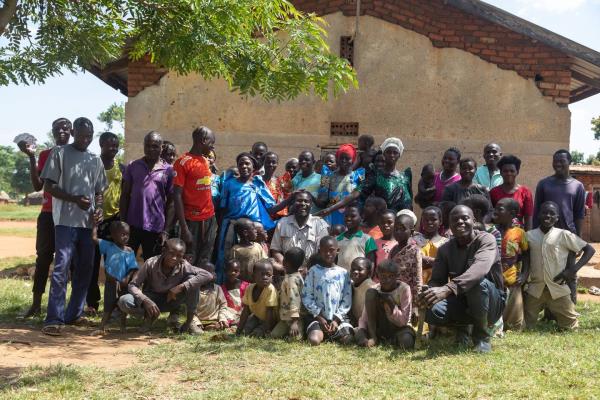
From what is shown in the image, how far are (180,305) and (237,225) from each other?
1030 mm

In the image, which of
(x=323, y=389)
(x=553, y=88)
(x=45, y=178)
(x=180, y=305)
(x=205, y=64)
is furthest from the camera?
→ (x=553, y=88)

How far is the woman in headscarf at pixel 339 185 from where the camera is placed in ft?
23.6

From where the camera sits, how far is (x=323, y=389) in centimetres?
410

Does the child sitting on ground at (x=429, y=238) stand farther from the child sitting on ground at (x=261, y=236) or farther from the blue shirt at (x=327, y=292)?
the child sitting on ground at (x=261, y=236)

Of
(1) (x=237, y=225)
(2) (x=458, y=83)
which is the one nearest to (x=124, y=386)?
(1) (x=237, y=225)

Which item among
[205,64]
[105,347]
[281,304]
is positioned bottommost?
[105,347]

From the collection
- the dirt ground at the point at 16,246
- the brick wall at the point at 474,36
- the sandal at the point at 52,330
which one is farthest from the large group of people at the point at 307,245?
the dirt ground at the point at 16,246

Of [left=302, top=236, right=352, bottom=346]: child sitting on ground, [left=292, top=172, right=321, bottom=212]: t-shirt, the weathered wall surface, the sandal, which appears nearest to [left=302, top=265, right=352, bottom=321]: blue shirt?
[left=302, top=236, right=352, bottom=346]: child sitting on ground

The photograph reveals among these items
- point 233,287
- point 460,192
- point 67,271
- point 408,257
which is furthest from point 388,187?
point 67,271

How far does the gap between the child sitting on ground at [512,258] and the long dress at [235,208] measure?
7.95 feet

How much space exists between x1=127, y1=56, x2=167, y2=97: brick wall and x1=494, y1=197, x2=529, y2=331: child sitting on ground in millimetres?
5857

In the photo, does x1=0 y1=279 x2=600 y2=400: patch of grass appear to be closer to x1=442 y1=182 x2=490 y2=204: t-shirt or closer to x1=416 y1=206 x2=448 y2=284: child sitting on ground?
x1=416 y1=206 x2=448 y2=284: child sitting on ground

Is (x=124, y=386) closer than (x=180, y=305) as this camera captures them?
Yes

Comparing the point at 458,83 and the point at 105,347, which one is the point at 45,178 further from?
the point at 458,83
